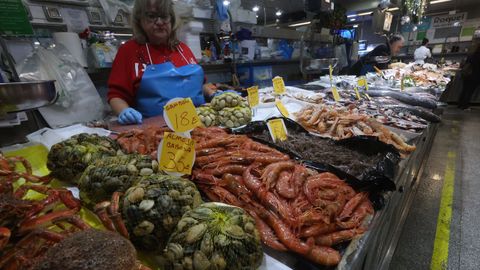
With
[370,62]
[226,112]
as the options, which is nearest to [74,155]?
→ [226,112]

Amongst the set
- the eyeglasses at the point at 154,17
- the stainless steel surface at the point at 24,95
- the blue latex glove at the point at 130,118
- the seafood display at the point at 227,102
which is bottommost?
the blue latex glove at the point at 130,118

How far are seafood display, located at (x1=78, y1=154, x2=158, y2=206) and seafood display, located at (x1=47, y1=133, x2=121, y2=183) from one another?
174 mm

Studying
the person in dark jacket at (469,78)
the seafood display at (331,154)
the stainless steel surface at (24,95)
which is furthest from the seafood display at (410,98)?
the person in dark jacket at (469,78)

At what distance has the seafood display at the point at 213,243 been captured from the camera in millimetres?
637

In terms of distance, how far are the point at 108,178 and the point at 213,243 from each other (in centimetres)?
52

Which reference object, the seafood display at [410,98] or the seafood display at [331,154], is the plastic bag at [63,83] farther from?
the seafood display at [410,98]

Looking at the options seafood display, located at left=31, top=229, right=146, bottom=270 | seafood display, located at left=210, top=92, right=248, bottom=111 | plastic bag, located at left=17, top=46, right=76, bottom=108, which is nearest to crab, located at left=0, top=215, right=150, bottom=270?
seafood display, located at left=31, top=229, right=146, bottom=270

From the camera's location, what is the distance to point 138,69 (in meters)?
2.45

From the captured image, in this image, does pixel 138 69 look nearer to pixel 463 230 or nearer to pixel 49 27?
pixel 49 27

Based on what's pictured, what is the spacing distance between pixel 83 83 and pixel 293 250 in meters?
2.87

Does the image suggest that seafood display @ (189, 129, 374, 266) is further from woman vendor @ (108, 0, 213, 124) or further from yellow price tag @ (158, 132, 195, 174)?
woman vendor @ (108, 0, 213, 124)

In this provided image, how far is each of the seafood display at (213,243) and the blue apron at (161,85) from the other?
1.98m

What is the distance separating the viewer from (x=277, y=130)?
177 cm

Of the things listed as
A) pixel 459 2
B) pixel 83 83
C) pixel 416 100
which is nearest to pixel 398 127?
pixel 416 100
